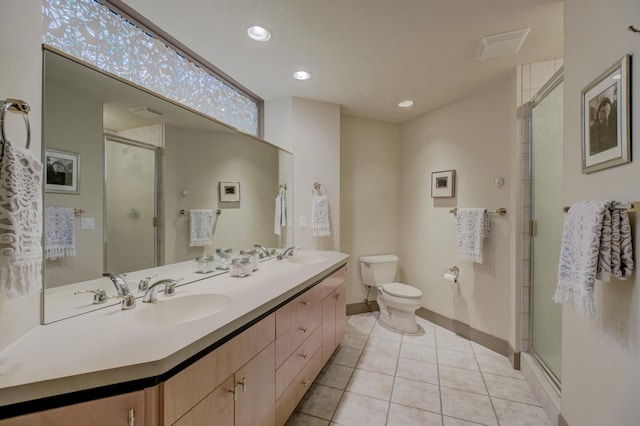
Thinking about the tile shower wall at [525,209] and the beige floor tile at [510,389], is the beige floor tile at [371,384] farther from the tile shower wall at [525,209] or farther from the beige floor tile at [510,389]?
the tile shower wall at [525,209]

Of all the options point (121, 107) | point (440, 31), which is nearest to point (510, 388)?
point (440, 31)

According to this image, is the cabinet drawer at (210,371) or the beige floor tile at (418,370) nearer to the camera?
the cabinet drawer at (210,371)

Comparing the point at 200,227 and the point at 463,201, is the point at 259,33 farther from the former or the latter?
the point at 463,201

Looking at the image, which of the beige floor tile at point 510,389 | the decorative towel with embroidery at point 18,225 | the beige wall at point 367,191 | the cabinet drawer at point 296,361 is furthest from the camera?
the beige wall at point 367,191

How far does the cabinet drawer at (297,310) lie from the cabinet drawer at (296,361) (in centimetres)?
17

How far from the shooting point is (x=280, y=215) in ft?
8.15

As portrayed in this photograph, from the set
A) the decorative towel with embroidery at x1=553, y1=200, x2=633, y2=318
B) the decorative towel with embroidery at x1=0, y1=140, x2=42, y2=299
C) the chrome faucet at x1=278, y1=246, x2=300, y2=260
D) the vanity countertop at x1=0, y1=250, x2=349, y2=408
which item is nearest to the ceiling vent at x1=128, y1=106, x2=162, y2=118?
the decorative towel with embroidery at x1=0, y1=140, x2=42, y2=299

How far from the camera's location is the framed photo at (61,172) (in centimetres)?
95

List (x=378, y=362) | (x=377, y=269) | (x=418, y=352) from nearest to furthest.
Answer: (x=378, y=362) < (x=418, y=352) < (x=377, y=269)

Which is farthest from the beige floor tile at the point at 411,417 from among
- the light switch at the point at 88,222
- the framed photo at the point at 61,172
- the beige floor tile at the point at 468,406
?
the framed photo at the point at 61,172

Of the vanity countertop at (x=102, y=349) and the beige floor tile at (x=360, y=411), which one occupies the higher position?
the vanity countertop at (x=102, y=349)

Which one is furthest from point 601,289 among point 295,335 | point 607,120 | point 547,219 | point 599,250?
point 295,335

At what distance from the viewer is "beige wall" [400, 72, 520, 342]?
225cm

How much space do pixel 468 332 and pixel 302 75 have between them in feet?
9.54
